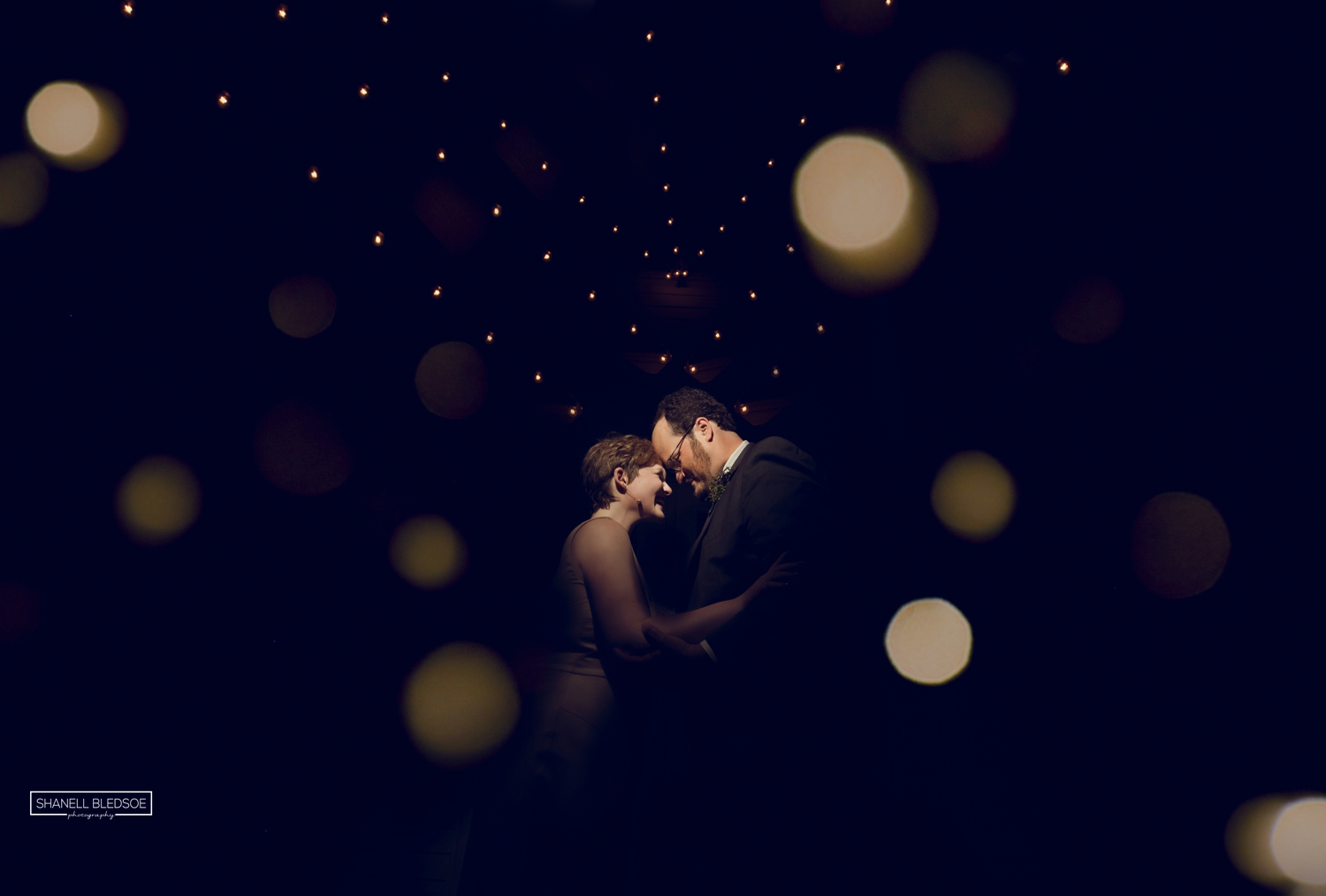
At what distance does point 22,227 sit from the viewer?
208 cm

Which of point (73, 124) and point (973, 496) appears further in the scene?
point (973, 496)

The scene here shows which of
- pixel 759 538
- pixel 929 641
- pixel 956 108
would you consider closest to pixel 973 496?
pixel 929 641

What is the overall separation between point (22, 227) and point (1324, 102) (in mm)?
5639

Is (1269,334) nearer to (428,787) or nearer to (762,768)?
(762,768)

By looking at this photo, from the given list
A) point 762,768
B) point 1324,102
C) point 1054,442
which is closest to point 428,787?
point 762,768

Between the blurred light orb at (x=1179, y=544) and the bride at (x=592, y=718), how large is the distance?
1.94 meters

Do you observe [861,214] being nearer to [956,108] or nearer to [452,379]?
[956,108]

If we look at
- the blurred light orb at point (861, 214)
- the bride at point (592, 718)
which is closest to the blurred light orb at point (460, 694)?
the bride at point (592, 718)

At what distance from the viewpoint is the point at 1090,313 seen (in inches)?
96.8

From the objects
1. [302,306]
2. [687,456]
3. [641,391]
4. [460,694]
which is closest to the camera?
[687,456]

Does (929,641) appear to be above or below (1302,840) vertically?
above

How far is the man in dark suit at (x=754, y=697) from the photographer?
1.78 meters

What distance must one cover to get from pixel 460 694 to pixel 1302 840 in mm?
3738

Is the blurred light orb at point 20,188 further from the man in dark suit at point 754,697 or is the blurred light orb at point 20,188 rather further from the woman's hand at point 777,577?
the woman's hand at point 777,577
